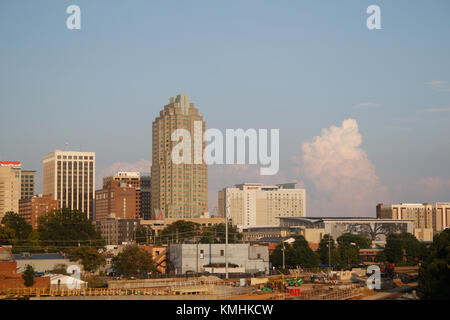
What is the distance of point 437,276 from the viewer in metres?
44.6

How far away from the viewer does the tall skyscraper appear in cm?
18250

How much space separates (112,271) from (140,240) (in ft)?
204

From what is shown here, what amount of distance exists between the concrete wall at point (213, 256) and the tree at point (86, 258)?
9.28 meters

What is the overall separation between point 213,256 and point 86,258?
14.8 meters

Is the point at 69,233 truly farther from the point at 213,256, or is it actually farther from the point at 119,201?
the point at 119,201

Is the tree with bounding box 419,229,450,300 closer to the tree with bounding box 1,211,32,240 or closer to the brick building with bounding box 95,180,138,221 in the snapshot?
the tree with bounding box 1,211,32,240

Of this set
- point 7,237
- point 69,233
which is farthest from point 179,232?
point 7,237

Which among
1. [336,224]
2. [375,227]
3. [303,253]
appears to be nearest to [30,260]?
[303,253]

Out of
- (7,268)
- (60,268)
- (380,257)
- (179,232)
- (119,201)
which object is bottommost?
(380,257)

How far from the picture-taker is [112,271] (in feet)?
254

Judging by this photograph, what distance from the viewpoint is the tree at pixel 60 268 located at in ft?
220

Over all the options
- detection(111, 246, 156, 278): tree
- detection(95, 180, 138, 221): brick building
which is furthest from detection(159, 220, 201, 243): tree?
detection(95, 180, 138, 221): brick building

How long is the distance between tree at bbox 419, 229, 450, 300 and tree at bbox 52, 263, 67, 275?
122 ft
